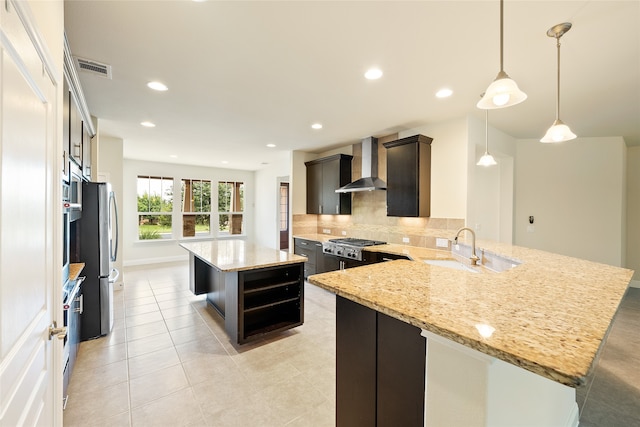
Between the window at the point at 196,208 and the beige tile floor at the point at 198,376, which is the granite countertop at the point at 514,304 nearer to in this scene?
the beige tile floor at the point at 198,376

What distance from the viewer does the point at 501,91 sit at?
1.37m

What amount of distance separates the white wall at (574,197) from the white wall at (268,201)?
199 inches

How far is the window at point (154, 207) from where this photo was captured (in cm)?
664

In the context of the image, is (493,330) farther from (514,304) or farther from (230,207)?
(230,207)

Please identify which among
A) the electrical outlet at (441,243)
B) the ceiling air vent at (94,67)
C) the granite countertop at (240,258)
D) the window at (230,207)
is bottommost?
the granite countertop at (240,258)

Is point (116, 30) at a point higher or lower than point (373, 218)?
higher

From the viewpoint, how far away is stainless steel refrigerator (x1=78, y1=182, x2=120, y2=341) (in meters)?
2.72

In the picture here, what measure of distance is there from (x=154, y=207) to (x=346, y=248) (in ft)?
17.6

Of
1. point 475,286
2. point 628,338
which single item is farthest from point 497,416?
point 628,338

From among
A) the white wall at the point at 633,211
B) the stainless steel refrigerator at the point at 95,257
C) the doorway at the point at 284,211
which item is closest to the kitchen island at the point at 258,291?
the stainless steel refrigerator at the point at 95,257

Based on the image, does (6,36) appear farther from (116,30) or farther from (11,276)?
(116,30)

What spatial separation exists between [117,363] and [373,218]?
3.81 metres

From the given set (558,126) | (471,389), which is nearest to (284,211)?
(558,126)

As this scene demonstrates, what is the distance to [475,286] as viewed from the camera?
1195mm
